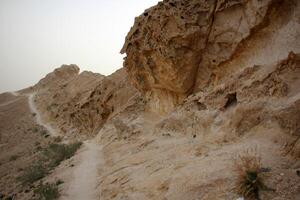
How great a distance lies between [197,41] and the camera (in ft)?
49.9

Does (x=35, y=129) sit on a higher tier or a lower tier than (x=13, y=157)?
higher

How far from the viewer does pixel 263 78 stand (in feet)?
33.8

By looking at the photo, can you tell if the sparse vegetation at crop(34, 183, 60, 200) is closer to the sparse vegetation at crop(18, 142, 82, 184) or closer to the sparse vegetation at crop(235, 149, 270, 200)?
the sparse vegetation at crop(18, 142, 82, 184)

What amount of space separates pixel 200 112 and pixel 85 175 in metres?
5.72

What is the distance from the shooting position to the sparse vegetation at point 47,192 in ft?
40.4

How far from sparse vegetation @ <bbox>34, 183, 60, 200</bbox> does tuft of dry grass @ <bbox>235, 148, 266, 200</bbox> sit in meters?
7.78

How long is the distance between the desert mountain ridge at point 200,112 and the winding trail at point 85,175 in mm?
62

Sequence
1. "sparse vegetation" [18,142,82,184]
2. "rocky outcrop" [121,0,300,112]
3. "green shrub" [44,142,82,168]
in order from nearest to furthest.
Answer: "rocky outcrop" [121,0,300,112] < "sparse vegetation" [18,142,82,184] < "green shrub" [44,142,82,168]

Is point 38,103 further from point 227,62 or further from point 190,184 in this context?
point 190,184

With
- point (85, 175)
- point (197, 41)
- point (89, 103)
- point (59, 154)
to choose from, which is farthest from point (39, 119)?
point (197, 41)

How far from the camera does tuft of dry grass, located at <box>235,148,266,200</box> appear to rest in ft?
20.7

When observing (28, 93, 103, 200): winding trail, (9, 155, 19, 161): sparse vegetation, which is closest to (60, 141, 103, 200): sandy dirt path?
(28, 93, 103, 200): winding trail

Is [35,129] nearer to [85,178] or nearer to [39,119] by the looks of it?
[39,119]

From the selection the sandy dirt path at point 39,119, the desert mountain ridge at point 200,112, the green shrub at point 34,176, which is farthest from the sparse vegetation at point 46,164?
the sandy dirt path at point 39,119
